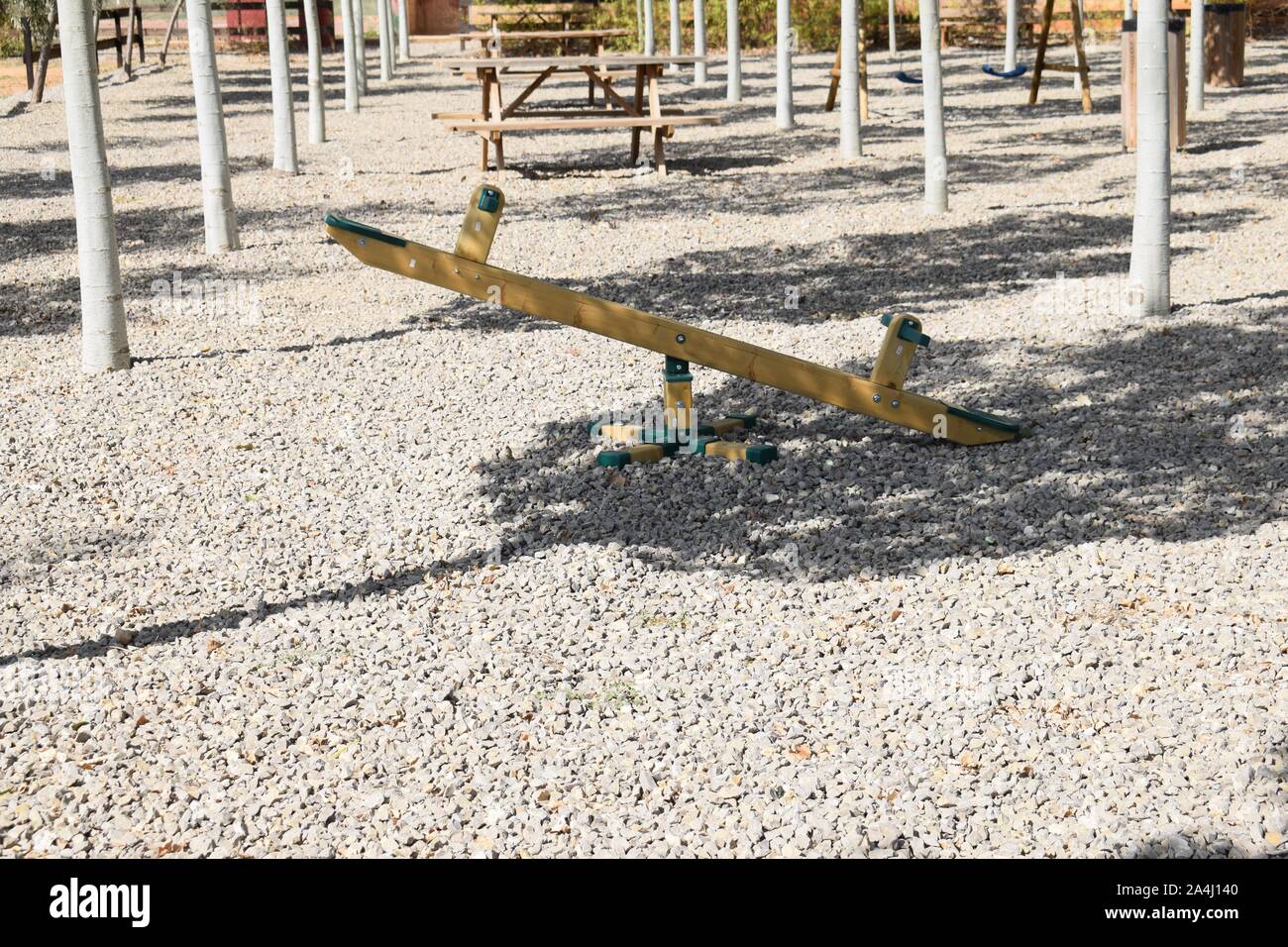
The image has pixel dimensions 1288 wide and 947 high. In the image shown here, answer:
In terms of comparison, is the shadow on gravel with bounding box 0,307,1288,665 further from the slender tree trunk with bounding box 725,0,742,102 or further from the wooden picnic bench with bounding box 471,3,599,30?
the wooden picnic bench with bounding box 471,3,599,30

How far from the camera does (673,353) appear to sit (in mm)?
5582

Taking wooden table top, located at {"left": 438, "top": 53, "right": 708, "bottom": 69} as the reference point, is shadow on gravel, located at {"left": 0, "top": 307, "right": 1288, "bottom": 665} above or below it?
below

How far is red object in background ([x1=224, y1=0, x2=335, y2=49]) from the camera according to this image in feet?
115

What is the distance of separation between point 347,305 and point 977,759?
6.27 m

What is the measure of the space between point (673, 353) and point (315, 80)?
1183 centimetres

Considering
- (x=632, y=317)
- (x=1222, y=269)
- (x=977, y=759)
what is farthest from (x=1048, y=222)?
(x=977, y=759)

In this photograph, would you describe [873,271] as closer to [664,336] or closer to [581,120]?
[664,336]

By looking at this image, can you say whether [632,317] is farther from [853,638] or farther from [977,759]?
[977,759]

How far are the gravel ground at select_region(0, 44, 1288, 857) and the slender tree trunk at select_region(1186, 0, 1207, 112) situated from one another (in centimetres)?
643

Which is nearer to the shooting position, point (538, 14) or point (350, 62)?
point (350, 62)

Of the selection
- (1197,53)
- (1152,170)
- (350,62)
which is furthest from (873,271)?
(350,62)

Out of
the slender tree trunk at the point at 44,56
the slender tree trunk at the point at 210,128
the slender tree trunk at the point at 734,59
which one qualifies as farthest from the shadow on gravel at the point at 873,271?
the slender tree trunk at the point at 44,56

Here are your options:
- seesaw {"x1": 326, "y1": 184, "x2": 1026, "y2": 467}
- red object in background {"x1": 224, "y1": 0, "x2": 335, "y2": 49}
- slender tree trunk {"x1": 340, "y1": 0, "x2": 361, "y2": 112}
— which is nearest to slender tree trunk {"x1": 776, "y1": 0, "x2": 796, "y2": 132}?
slender tree trunk {"x1": 340, "y1": 0, "x2": 361, "y2": 112}

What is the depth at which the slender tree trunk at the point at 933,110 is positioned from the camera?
1062 cm
